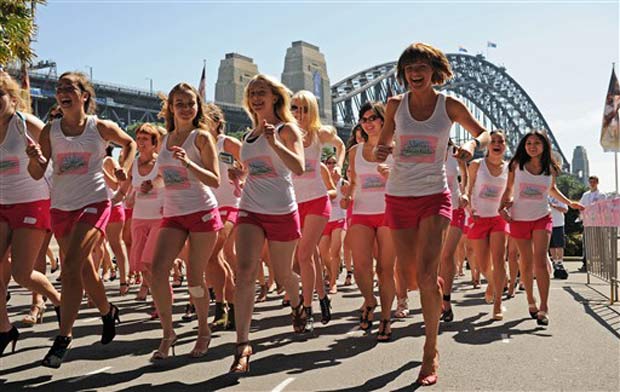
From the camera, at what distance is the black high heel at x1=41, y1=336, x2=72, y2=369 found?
15.3 feet

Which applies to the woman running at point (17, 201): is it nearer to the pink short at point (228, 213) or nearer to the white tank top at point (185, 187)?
the white tank top at point (185, 187)

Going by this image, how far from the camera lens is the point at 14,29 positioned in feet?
47.2

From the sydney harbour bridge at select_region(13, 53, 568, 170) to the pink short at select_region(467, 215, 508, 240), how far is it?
1041 inches

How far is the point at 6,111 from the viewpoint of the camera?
212 inches

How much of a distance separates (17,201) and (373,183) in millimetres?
3075

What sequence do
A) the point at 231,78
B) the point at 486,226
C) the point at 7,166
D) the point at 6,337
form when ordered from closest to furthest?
the point at 6,337, the point at 7,166, the point at 486,226, the point at 231,78

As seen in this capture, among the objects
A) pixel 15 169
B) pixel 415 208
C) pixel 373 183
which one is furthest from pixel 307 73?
pixel 415 208

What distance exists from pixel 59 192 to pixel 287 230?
1.59 m

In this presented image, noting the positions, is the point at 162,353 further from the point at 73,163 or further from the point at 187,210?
the point at 73,163

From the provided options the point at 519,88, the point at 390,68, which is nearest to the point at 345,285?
the point at 390,68

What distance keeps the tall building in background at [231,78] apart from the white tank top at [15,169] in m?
103

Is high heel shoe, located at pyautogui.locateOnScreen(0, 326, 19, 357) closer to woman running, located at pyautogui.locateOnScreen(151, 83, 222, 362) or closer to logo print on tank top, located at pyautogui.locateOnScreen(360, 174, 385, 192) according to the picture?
woman running, located at pyautogui.locateOnScreen(151, 83, 222, 362)

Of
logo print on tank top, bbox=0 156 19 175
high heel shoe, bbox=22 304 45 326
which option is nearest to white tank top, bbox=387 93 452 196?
logo print on tank top, bbox=0 156 19 175

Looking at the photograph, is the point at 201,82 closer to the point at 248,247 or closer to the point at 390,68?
the point at 248,247
